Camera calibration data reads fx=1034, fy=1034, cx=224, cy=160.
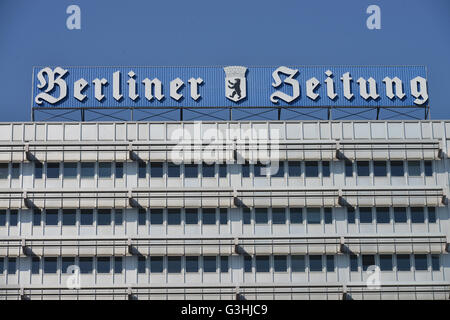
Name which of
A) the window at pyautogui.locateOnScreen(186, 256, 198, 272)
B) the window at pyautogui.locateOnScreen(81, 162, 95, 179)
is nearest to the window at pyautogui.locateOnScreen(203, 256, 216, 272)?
the window at pyautogui.locateOnScreen(186, 256, 198, 272)

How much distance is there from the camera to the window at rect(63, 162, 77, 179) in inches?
3187

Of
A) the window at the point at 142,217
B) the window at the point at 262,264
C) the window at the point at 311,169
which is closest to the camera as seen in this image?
the window at the point at 262,264

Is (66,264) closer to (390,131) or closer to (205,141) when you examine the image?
(205,141)

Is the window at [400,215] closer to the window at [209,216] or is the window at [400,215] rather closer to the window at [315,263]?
the window at [315,263]

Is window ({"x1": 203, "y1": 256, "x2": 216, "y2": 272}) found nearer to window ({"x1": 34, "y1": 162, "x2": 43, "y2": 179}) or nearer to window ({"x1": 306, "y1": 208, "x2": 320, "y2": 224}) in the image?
window ({"x1": 306, "y1": 208, "x2": 320, "y2": 224})

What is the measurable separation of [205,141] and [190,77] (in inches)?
230

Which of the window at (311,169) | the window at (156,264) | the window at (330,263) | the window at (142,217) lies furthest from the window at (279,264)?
the window at (142,217)

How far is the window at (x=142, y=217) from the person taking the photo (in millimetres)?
79875

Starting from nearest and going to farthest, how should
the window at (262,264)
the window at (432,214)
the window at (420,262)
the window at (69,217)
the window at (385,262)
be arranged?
the window at (262,264) → the window at (385,262) → the window at (420,262) → the window at (69,217) → the window at (432,214)

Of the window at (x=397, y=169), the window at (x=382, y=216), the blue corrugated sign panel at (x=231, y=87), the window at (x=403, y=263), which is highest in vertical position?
the blue corrugated sign panel at (x=231, y=87)

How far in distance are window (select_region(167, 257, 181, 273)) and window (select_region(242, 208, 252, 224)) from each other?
591 cm

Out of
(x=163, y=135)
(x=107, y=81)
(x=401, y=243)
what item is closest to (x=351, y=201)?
(x=401, y=243)

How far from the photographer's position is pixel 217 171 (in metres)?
80.9

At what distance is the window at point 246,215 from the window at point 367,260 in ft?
30.1
